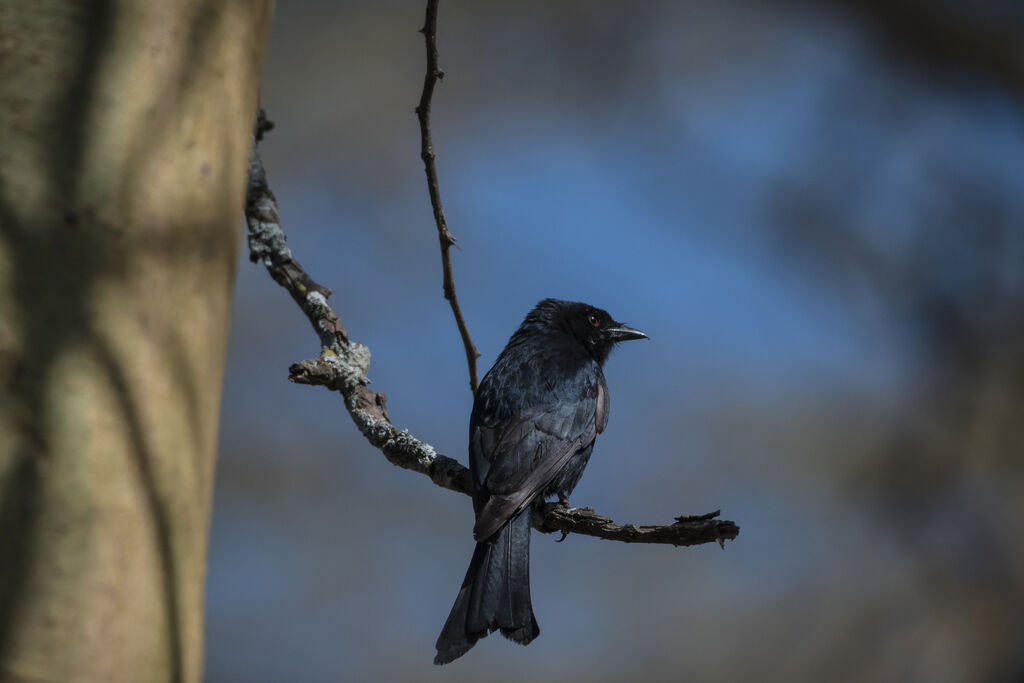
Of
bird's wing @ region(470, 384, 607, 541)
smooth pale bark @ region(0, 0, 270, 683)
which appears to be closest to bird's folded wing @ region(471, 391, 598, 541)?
bird's wing @ region(470, 384, 607, 541)

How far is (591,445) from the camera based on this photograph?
16.7 feet

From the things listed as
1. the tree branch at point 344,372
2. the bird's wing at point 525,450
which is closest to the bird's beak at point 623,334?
the bird's wing at point 525,450

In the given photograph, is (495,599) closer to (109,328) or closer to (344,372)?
(344,372)

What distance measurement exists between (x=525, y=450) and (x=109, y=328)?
2893 mm

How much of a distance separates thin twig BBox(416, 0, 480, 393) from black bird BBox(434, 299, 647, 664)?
0.51m

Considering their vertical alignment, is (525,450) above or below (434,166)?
below

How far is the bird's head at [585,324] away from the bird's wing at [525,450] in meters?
0.88

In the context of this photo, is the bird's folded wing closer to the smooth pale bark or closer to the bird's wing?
the bird's wing

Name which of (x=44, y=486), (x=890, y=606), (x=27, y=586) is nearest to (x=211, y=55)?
(x=44, y=486)

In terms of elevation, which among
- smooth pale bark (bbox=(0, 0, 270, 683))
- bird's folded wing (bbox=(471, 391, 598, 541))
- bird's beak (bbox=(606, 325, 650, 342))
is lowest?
smooth pale bark (bbox=(0, 0, 270, 683))

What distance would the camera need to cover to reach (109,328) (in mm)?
1809

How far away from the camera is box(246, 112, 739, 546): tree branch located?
12.9 ft

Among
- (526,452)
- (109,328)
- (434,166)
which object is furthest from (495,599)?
(109,328)

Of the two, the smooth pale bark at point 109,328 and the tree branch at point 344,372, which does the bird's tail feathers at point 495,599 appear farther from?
the smooth pale bark at point 109,328
